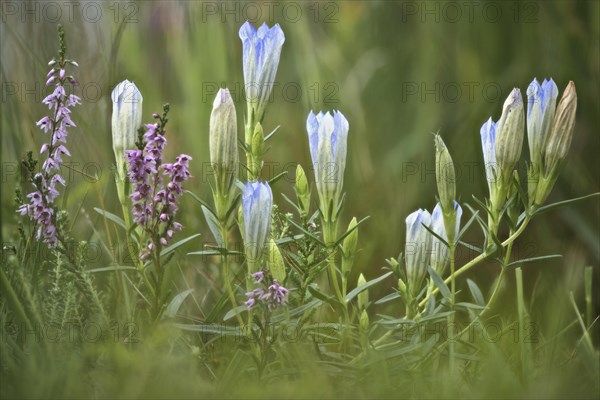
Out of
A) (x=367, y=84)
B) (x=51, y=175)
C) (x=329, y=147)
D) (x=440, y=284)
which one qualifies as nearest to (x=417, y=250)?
(x=440, y=284)

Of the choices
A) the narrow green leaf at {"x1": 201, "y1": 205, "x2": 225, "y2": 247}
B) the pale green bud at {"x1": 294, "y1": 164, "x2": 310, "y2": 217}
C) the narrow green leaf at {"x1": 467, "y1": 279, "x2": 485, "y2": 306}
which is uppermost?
the pale green bud at {"x1": 294, "y1": 164, "x2": 310, "y2": 217}

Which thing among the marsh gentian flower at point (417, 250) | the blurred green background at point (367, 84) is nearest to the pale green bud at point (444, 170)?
the marsh gentian flower at point (417, 250)

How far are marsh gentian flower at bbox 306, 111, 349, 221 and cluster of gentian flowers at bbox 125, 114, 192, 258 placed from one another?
0.13 meters

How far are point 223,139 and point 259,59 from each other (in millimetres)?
114

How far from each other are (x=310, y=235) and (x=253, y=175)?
101 millimetres

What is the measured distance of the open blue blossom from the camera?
0.91 meters

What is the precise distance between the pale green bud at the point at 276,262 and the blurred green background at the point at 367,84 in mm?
507

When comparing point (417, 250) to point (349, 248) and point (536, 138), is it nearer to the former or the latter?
point (349, 248)

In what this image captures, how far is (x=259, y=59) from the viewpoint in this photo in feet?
3.05

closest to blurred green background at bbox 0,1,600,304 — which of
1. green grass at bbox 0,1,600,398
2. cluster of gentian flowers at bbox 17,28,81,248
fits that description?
green grass at bbox 0,1,600,398

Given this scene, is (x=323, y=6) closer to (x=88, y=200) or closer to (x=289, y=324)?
(x=88, y=200)

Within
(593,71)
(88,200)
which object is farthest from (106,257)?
(593,71)

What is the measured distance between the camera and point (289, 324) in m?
0.89

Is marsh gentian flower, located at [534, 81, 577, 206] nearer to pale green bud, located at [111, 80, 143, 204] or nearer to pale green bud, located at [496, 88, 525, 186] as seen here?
pale green bud, located at [496, 88, 525, 186]
